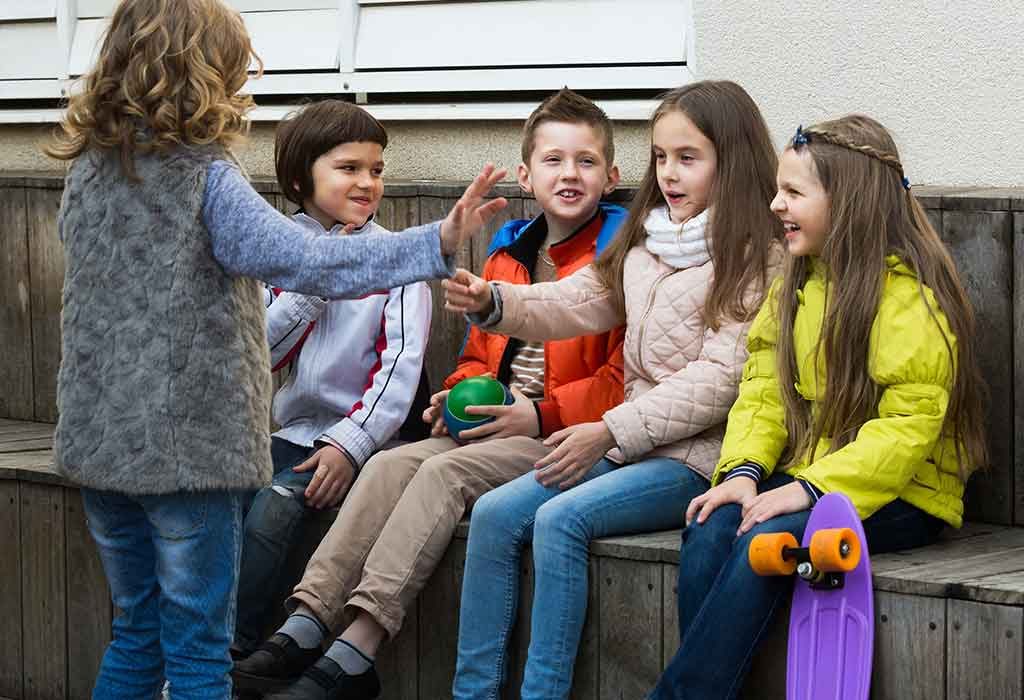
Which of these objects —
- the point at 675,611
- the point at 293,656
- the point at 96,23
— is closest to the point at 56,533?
the point at 293,656

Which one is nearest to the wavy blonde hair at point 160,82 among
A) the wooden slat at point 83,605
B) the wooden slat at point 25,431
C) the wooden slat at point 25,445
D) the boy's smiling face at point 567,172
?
the boy's smiling face at point 567,172

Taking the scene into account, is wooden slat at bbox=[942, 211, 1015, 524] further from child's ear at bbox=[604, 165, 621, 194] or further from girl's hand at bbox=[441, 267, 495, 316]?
girl's hand at bbox=[441, 267, 495, 316]

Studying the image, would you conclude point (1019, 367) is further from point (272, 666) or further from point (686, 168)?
point (272, 666)

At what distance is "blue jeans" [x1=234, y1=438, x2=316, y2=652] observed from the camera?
16.0 feet

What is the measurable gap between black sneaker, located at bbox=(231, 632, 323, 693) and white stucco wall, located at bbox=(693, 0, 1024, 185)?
6.83ft

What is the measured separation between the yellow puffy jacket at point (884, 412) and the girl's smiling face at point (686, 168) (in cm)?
40

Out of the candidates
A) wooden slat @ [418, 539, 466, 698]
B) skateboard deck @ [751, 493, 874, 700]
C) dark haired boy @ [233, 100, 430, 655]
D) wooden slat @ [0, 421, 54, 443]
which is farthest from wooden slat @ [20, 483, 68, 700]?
skateboard deck @ [751, 493, 874, 700]

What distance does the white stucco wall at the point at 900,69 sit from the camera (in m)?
4.89

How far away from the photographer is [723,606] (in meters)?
3.91

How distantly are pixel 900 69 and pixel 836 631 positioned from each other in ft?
6.26

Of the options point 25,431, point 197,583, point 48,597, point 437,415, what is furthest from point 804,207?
point 25,431

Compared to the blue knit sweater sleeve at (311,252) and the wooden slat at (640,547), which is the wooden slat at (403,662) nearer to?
the wooden slat at (640,547)

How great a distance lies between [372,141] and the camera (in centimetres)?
525

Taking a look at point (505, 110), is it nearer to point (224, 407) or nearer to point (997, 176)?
point (997, 176)
